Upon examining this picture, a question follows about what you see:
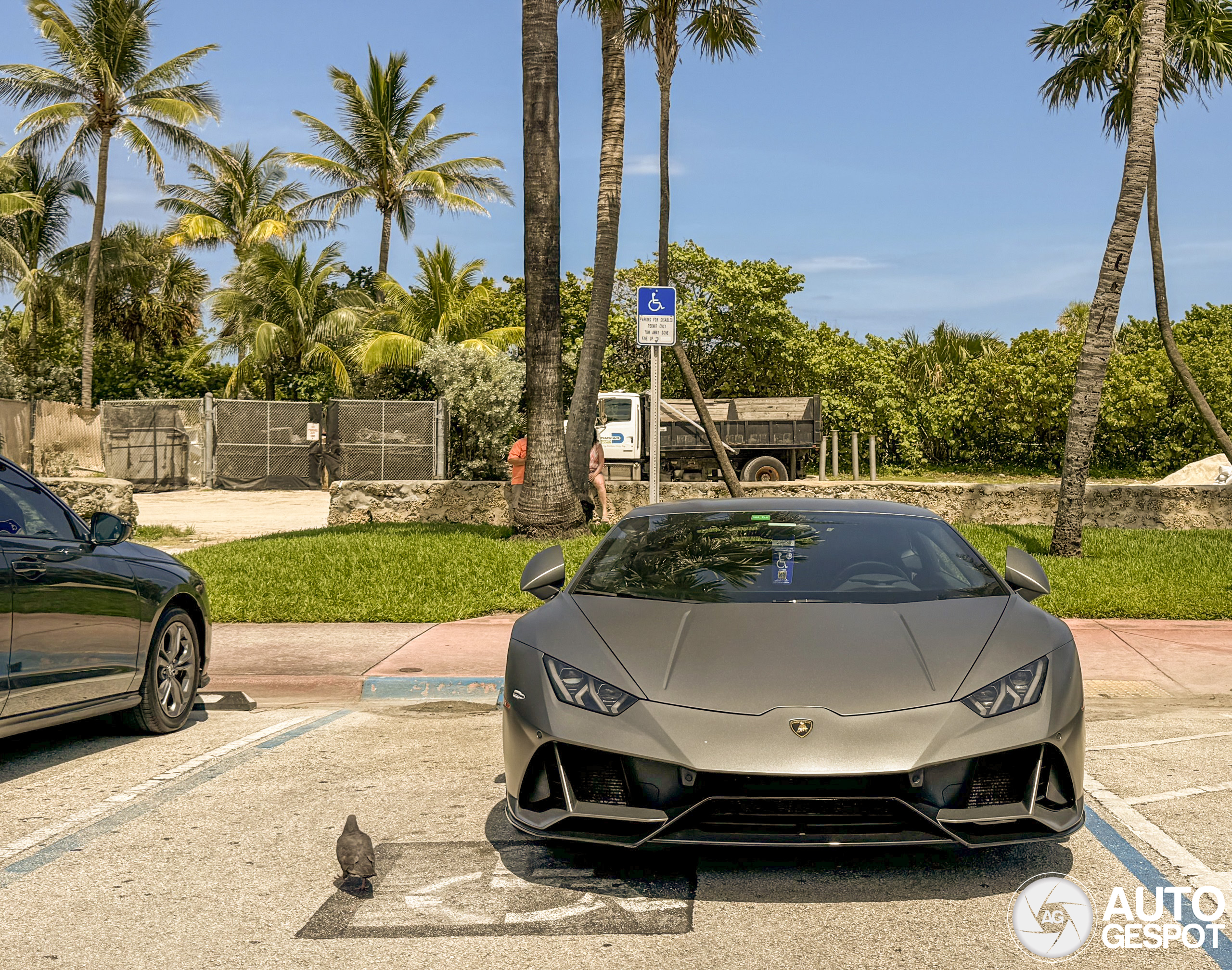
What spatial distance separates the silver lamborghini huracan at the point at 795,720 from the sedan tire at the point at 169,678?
9.50 ft

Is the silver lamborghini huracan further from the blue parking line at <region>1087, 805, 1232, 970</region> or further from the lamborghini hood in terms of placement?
the blue parking line at <region>1087, 805, 1232, 970</region>

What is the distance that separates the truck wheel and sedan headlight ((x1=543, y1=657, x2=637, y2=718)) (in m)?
22.1

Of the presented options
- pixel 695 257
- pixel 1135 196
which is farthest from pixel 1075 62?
pixel 695 257

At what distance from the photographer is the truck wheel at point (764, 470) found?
85.4ft

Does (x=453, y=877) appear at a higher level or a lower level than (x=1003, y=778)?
lower

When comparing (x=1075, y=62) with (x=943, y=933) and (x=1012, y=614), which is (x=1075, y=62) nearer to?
(x=1012, y=614)

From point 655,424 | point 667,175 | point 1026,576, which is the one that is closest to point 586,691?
point 1026,576

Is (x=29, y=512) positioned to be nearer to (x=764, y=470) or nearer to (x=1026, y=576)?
(x=1026, y=576)

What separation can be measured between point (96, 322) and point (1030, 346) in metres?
36.0

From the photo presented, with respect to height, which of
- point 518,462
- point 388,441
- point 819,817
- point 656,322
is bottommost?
point 819,817

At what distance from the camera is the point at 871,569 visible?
16.6 ft

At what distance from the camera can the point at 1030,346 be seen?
42.6m

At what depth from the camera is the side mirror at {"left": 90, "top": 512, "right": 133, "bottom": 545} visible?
6.11 m

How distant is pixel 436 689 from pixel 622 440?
703 inches
